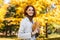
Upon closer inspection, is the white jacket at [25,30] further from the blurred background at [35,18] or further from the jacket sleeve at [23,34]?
the blurred background at [35,18]

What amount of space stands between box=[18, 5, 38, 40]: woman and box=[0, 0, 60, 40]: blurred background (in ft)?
0.35

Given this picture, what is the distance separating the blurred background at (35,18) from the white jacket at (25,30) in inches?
5.2

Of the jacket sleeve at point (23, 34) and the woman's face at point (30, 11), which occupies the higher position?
the woman's face at point (30, 11)

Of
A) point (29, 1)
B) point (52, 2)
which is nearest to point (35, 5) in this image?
point (29, 1)

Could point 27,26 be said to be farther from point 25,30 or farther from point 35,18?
point 35,18

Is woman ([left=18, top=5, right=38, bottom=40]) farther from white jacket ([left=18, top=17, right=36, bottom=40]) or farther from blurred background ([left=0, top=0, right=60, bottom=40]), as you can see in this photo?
blurred background ([left=0, top=0, right=60, bottom=40])

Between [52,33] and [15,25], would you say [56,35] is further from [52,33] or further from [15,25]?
[15,25]

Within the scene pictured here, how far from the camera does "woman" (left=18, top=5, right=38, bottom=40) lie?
5.45ft

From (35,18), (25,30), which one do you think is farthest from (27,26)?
(35,18)

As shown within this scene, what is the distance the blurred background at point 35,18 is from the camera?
1.88m

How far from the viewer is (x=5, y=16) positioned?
1881mm

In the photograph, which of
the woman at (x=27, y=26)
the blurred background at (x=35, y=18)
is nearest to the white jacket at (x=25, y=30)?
the woman at (x=27, y=26)

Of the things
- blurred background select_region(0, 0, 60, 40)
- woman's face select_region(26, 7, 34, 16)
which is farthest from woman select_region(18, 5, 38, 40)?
blurred background select_region(0, 0, 60, 40)

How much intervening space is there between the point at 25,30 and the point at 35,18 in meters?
0.24
